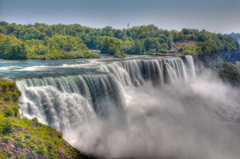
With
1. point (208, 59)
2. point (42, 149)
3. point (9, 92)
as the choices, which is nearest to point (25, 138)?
point (42, 149)

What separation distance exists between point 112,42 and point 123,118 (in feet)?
104

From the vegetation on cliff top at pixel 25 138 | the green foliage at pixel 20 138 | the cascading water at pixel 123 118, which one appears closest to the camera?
the vegetation on cliff top at pixel 25 138

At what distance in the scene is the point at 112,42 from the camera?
43750mm

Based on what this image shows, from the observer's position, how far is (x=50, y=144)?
25.6 ft

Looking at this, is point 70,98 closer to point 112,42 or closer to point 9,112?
point 9,112

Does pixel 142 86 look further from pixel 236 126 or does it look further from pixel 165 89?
pixel 236 126

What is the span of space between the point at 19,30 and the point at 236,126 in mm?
66274

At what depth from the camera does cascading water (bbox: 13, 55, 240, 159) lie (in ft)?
36.0

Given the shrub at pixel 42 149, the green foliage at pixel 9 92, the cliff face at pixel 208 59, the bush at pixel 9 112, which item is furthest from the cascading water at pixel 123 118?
the cliff face at pixel 208 59

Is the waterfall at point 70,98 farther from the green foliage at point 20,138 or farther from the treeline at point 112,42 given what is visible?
the treeline at point 112,42

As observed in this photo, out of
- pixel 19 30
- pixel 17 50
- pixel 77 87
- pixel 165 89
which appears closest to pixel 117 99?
pixel 77 87

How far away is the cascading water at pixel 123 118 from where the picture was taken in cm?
1098

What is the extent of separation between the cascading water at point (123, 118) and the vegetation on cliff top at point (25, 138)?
113 centimetres

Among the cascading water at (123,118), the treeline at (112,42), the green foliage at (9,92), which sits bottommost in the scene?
the cascading water at (123,118)
